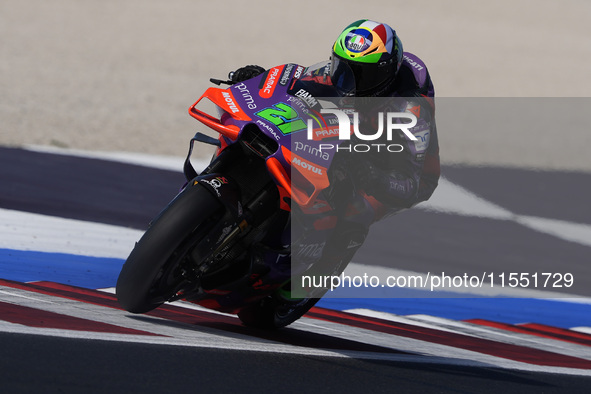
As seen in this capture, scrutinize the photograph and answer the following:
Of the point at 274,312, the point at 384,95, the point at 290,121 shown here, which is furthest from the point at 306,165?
the point at 274,312

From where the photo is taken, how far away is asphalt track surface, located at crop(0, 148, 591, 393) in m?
3.40

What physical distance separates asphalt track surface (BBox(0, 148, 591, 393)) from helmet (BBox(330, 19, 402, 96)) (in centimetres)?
131

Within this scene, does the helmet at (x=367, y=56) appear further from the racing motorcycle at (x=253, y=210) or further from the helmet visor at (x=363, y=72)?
the racing motorcycle at (x=253, y=210)

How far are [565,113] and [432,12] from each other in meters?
12.1

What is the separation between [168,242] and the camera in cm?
404

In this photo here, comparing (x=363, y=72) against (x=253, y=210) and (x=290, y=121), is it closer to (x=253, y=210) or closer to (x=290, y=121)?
(x=290, y=121)

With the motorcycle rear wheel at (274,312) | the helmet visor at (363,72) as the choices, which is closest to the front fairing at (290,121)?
the helmet visor at (363,72)

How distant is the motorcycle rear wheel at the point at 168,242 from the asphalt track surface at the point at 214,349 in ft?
1.09

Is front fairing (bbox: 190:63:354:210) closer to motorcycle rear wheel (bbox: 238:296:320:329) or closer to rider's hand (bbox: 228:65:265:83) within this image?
rider's hand (bbox: 228:65:265:83)

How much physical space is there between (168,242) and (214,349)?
499 mm

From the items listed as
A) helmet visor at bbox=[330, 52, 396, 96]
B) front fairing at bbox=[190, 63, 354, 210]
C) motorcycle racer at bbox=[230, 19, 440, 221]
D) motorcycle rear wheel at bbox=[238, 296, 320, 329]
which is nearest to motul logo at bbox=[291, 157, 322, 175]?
front fairing at bbox=[190, 63, 354, 210]

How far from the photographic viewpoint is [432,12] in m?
30.4

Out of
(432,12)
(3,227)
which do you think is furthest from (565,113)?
(3,227)

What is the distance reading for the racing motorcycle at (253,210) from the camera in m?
4.09
